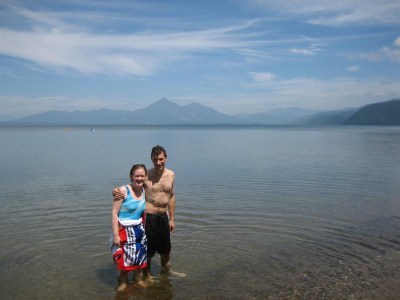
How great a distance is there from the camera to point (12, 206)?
15.1 m

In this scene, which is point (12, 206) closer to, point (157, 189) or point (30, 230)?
point (30, 230)

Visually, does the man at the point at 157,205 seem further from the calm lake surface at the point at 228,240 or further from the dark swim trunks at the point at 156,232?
the calm lake surface at the point at 228,240

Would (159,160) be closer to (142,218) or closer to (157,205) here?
(157,205)

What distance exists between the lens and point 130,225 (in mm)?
6879

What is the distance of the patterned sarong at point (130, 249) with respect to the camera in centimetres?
686

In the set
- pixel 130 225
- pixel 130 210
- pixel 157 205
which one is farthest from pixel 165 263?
pixel 130 210

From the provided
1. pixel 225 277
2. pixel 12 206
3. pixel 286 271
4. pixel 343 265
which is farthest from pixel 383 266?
pixel 12 206

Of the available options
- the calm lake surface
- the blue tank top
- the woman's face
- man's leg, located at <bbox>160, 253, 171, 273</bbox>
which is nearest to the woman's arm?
the blue tank top

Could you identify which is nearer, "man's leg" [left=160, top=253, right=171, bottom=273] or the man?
the man

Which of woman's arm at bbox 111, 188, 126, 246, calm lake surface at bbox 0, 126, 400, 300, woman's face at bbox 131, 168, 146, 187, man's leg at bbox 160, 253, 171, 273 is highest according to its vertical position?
woman's face at bbox 131, 168, 146, 187

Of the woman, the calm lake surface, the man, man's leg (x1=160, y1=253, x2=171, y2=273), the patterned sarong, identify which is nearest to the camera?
the woman

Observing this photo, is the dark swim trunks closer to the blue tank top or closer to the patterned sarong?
the patterned sarong

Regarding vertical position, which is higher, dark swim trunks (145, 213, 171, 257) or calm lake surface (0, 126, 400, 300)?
dark swim trunks (145, 213, 171, 257)

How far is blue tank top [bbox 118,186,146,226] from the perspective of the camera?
6.78 m
